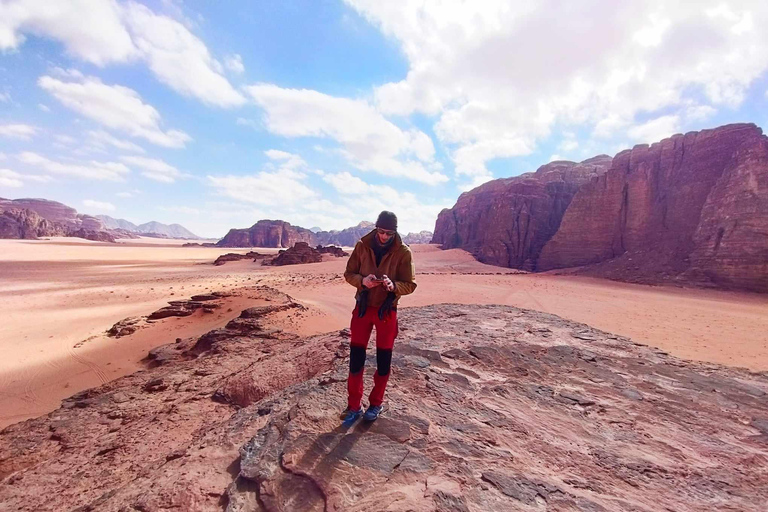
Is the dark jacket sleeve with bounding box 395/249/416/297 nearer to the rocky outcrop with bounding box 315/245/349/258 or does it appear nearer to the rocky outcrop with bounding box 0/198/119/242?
the rocky outcrop with bounding box 315/245/349/258

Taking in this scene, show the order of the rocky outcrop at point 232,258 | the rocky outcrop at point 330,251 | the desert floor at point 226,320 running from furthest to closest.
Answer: the rocky outcrop at point 330,251 → the rocky outcrop at point 232,258 → the desert floor at point 226,320

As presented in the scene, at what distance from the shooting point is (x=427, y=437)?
8.98ft

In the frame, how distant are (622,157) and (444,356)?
28.4 meters

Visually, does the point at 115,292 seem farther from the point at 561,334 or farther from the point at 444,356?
the point at 561,334

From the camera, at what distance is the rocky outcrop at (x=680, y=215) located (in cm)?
1542

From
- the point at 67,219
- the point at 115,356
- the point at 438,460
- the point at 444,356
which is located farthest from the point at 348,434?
the point at 67,219

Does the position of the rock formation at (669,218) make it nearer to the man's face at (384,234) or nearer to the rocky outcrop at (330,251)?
the rocky outcrop at (330,251)

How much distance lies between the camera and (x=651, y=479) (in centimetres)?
242

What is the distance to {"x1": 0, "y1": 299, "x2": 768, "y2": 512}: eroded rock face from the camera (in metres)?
2.21

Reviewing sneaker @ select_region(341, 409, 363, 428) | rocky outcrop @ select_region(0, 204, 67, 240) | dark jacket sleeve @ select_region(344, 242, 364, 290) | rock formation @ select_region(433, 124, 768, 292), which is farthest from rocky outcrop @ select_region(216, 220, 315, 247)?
sneaker @ select_region(341, 409, 363, 428)

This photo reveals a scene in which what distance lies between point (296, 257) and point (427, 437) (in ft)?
107

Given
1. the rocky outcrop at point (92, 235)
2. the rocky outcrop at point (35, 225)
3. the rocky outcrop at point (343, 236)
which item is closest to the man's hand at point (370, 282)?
the rocky outcrop at point (35, 225)

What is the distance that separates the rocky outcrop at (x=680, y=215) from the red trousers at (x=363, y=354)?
2041 cm

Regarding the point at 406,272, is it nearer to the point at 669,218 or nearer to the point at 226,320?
the point at 226,320
